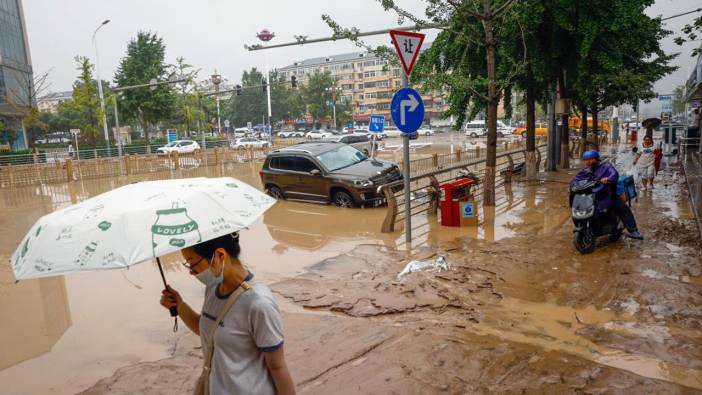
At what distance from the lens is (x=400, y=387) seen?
3828mm

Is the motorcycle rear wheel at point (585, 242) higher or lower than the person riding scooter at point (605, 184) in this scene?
lower

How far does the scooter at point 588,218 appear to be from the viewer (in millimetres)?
6961

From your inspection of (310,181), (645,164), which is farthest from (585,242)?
(310,181)

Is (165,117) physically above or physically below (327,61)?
below

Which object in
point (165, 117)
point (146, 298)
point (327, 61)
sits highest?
point (327, 61)

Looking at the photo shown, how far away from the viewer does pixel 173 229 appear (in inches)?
85.4

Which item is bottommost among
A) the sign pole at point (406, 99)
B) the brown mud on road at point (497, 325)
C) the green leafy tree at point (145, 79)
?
the brown mud on road at point (497, 325)

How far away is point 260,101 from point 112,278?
83.5 metres

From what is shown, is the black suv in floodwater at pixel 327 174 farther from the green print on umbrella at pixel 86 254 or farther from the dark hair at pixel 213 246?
the green print on umbrella at pixel 86 254

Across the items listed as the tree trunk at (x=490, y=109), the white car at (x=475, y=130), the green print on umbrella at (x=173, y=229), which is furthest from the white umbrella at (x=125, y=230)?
the white car at (x=475, y=130)

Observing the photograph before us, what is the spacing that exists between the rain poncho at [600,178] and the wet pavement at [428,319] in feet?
2.37

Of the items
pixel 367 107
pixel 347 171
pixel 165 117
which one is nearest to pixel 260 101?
pixel 367 107

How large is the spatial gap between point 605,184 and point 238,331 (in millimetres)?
6487

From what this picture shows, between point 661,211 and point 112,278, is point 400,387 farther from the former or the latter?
point 661,211
